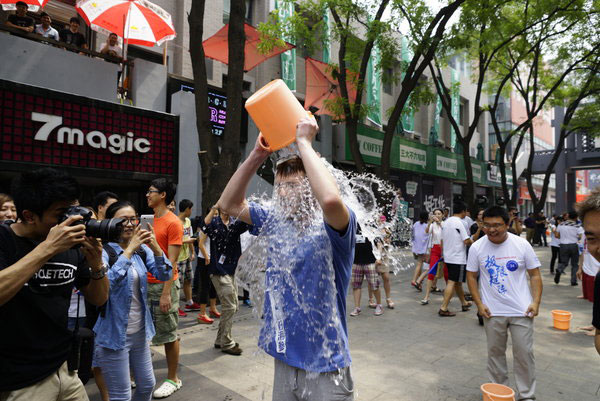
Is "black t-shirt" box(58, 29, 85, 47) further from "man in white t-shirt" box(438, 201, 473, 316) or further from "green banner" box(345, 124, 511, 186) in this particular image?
"green banner" box(345, 124, 511, 186)

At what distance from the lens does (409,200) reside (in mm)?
20141

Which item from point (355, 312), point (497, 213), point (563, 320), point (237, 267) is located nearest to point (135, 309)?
point (237, 267)

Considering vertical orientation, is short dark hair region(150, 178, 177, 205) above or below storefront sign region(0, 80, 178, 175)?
below

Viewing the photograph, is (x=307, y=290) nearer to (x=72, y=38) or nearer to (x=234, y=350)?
(x=234, y=350)

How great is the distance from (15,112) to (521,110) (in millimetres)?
39605

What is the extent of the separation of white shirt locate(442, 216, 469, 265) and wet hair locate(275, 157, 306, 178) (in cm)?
590

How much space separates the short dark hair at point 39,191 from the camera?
72.2 inches

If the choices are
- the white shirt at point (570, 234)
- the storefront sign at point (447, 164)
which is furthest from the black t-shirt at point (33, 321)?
the storefront sign at point (447, 164)

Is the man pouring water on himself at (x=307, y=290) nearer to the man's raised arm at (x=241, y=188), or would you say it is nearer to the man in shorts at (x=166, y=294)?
the man's raised arm at (x=241, y=188)

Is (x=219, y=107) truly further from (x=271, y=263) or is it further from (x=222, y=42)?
(x=271, y=263)

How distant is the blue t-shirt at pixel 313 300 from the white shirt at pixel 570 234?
10.3 meters

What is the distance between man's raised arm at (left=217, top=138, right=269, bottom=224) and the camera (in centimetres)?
191

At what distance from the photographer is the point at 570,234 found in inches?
380

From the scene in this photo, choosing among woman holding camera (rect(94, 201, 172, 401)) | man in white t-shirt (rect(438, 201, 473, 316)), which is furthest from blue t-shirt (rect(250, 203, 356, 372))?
man in white t-shirt (rect(438, 201, 473, 316))
